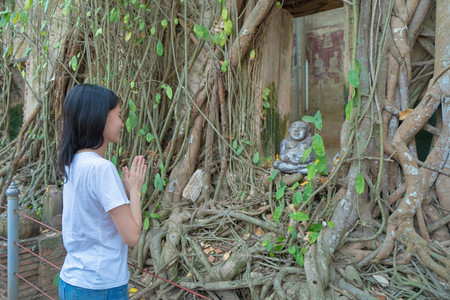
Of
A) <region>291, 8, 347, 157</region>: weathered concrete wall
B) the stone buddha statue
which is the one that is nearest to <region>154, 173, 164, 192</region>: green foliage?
the stone buddha statue

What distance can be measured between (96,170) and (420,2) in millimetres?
2389

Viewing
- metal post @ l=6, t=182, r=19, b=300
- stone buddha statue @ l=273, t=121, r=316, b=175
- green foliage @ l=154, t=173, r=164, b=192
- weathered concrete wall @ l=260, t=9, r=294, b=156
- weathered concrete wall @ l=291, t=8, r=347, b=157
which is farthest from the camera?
weathered concrete wall @ l=291, t=8, r=347, b=157

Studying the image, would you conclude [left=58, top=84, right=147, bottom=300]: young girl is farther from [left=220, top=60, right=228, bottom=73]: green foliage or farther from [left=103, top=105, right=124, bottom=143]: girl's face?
[left=220, top=60, right=228, bottom=73]: green foliage

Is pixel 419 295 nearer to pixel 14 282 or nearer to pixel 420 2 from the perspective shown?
pixel 420 2

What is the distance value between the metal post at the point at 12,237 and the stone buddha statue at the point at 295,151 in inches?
76.0

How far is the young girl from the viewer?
1094mm

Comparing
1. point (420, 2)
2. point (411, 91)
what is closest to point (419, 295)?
point (411, 91)

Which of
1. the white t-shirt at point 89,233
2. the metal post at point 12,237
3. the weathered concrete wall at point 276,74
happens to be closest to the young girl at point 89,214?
the white t-shirt at point 89,233

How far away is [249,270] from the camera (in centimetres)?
240

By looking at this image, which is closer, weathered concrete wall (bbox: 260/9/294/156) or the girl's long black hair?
the girl's long black hair

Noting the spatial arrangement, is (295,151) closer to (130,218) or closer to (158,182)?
(158,182)

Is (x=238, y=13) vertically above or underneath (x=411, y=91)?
above

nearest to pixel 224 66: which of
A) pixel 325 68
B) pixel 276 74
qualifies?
pixel 276 74

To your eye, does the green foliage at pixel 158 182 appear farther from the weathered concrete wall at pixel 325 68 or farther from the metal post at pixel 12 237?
the weathered concrete wall at pixel 325 68
